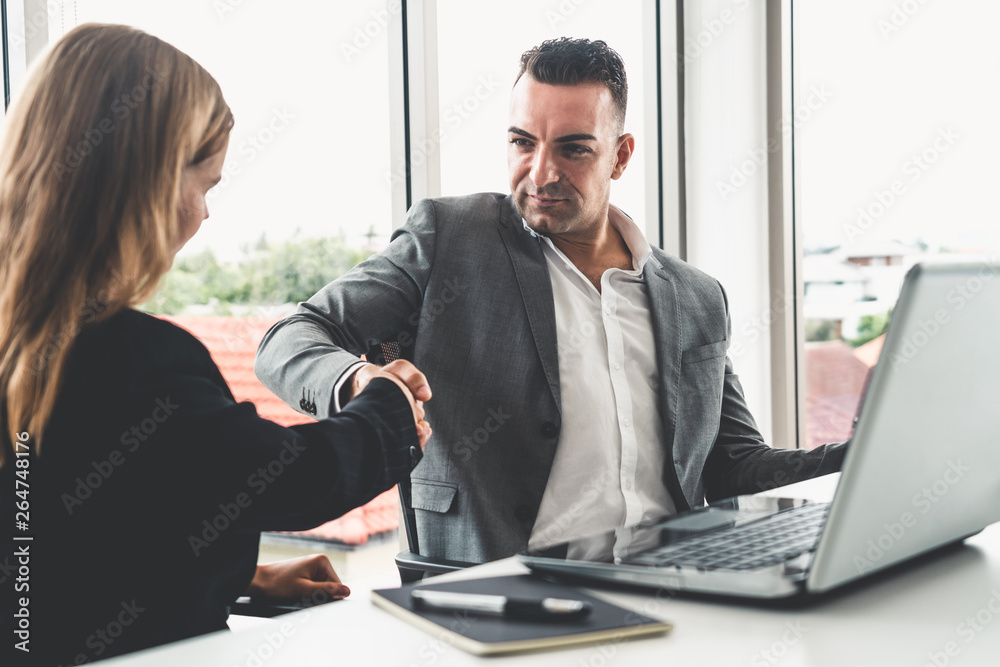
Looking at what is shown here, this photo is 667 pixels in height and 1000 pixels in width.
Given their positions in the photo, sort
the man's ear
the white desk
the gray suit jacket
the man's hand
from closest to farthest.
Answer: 1. the white desk
2. the man's hand
3. the gray suit jacket
4. the man's ear

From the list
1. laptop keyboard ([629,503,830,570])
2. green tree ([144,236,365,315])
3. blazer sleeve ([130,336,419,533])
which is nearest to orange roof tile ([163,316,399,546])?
green tree ([144,236,365,315])

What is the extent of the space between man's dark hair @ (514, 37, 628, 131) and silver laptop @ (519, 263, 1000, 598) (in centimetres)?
114

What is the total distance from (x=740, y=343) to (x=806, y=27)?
1096mm

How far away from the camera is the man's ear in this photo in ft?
→ 6.63

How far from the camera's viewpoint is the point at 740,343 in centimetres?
295

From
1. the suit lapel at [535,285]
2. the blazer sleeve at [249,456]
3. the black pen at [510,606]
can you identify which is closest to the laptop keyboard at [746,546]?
the black pen at [510,606]

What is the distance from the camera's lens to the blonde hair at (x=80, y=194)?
0.84 metres

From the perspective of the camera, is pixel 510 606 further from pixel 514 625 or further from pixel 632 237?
pixel 632 237

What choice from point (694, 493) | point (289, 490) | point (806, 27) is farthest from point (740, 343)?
point (289, 490)

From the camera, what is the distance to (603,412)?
66.3 inches

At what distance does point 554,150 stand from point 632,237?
30 cm

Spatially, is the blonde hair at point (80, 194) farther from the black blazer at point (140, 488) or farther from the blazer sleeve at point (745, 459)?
the blazer sleeve at point (745, 459)

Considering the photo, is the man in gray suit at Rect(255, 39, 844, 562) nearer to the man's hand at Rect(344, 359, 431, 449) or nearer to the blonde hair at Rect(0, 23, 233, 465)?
the man's hand at Rect(344, 359, 431, 449)

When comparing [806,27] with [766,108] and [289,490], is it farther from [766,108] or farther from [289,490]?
[289,490]
